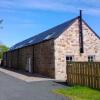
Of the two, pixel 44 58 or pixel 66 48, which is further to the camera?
pixel 44 58

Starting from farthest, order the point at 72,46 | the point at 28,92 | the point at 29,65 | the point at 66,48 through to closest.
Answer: the point at 29,65 < the point at 72,46 < the point at 66,48 < the point at 28,92

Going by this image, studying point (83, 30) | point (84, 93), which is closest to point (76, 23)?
point (83, 30)

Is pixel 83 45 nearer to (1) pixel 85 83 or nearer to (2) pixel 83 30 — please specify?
(2) pixel 83 30

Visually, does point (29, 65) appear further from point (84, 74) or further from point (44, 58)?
point (84, 74)

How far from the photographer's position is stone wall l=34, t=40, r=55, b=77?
3019 cm

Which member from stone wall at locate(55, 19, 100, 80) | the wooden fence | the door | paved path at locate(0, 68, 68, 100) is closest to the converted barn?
stone wall at locate(55, 19, 100, 80)

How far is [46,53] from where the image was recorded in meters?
31.7

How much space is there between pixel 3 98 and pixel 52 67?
1497 centimetres

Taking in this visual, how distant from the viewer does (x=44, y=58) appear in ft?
106

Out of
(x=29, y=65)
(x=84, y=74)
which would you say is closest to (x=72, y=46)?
(x=29, y=65)

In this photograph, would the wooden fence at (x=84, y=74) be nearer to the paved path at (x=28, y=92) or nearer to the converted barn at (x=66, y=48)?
the paved path at (x=28, y=92)

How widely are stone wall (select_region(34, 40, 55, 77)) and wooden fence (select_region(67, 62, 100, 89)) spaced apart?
7.08m

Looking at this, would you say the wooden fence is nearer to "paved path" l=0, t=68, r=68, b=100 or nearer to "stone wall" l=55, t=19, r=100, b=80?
"paved path" l=0, t=68, r=68, b=100

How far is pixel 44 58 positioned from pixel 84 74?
1227 centimetres
